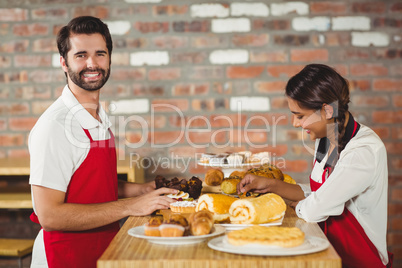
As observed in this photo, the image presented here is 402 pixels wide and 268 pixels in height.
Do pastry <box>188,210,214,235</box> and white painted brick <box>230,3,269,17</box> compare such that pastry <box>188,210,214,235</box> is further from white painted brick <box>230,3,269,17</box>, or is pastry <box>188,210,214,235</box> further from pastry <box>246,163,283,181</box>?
white painted brick <box>230,3,269,17</box>

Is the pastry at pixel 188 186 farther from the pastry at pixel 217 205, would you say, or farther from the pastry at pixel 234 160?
the pastry at pixel 234 160

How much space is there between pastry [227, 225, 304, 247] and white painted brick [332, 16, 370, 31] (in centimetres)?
231

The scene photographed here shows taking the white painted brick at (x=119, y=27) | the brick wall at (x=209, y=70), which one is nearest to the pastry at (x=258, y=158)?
the brick wall at (x=209, y=70)

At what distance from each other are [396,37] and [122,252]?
8.95 feet

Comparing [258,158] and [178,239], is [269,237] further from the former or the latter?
[258,158]

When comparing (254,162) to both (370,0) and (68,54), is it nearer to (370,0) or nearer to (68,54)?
(68,54)

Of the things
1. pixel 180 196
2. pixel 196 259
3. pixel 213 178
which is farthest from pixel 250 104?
pixel 196 259

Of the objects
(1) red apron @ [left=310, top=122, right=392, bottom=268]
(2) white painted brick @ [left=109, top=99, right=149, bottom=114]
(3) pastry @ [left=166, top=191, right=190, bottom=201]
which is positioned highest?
(2) white painted brick @ [left=109, top=99, right=149, bottom=114]

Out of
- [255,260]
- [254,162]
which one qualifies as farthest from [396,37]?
[255,260]

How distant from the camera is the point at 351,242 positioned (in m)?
1.81

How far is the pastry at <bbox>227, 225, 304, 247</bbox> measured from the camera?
133cm

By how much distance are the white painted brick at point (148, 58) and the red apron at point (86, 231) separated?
1.43m

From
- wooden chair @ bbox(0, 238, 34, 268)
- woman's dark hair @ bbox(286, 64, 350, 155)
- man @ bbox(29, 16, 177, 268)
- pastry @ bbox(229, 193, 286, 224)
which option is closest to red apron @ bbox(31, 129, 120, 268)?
man @ bbox(29, 16, 177, 268)

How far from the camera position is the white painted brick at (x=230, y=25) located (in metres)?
3.36
